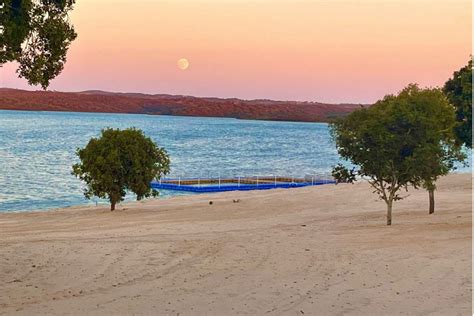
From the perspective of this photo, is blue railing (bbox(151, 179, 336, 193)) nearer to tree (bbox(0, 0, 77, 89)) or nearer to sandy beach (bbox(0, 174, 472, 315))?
sandy beach (bbox(0, 174, 472, 315))

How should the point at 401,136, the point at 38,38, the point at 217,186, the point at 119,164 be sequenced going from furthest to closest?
1. the point at 217,186
2. the point at 119,164
3. the point at 401,136
4. the point at 38,38

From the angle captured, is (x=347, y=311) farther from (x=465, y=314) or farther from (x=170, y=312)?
(x=170, y=312)

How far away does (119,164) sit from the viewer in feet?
145

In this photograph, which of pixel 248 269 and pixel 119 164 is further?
pixel 119 164

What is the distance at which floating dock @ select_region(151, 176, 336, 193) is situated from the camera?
235ft

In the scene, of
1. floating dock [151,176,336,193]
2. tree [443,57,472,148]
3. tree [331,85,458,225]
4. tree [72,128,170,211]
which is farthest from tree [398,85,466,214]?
floating dock [151,176,336,193]

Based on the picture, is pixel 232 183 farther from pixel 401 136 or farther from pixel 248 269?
pixel 248 269

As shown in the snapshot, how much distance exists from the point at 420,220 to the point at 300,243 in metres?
11.6

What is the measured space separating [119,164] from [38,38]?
29.2 m

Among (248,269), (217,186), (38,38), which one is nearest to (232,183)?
(217,186)

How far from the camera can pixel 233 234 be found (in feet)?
89.1

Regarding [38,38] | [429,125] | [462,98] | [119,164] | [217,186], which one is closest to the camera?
[38,38]

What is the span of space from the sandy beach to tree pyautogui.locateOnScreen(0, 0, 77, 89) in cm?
536

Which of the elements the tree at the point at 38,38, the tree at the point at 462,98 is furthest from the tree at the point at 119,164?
the tree at the point at 38,38
